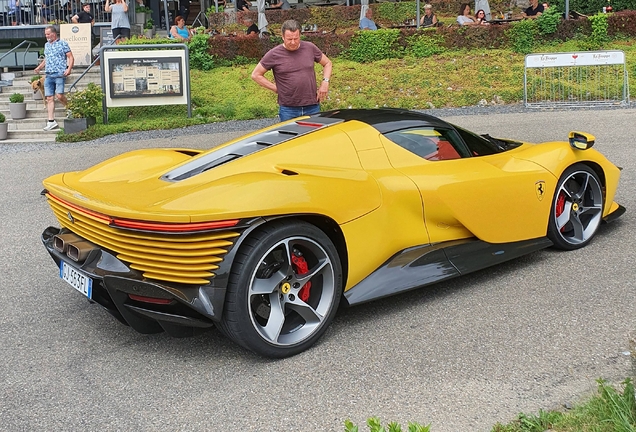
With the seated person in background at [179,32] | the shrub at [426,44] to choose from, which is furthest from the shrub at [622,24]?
the seated person in background at [179,32]

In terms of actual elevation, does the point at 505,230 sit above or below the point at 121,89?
below

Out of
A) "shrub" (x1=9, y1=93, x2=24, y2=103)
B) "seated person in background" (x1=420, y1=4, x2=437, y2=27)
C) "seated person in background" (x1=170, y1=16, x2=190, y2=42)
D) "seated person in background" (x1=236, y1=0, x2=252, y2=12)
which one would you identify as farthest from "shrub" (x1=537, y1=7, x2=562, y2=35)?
"shrub" (x1=9, y1=93, x2=24, y2=103)

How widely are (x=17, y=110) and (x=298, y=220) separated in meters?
12.3

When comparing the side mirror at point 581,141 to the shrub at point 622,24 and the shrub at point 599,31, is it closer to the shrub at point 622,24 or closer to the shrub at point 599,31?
the shrub at point 599,31

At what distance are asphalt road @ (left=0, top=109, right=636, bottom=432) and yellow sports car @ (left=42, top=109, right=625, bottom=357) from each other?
0.21m

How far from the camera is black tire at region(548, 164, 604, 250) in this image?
509 centimetres

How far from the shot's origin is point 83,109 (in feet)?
43.8

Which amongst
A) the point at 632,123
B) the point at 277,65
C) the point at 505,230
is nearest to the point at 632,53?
the point at 632,123

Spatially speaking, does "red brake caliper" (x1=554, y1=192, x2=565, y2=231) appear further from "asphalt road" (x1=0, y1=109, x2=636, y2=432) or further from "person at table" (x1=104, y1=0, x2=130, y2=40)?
"person at table" (x1=104, y1=0, x2=130, y2=40)

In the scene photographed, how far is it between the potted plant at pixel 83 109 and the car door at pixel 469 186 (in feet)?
33.1

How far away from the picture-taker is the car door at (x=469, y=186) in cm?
430

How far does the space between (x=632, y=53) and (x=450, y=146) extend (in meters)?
13.5

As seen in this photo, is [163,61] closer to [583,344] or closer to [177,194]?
[177,194]

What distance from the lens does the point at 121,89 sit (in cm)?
1358
